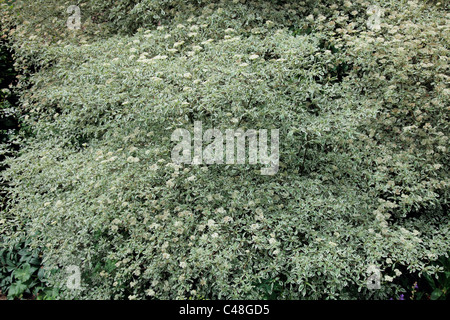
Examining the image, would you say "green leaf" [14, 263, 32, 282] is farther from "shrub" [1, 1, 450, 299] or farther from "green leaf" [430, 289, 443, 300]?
"green leaf" [430, 289, 443, 300]

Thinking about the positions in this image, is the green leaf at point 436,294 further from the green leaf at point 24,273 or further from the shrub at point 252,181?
the green leaf at point 24,273

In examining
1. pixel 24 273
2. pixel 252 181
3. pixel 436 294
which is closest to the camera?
pixel 436 294

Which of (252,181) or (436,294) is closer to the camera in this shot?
(436,294)

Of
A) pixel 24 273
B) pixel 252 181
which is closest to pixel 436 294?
pixel 252 181

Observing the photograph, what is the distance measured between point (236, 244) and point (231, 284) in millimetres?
269

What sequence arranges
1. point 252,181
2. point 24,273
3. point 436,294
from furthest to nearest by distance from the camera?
point 24,273 → point 252,181 → point 436,294

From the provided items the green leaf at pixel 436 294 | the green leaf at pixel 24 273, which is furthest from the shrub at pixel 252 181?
the green leaf at pixel 24 273

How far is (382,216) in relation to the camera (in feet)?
8.81

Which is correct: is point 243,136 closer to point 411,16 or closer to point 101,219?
point 101,219

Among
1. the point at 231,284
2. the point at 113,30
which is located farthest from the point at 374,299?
the point at 113,30

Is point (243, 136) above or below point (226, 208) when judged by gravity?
above

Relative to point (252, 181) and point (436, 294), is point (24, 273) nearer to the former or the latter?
point (252, 181)

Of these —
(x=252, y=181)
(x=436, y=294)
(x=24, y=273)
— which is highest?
(x=252, y=181)

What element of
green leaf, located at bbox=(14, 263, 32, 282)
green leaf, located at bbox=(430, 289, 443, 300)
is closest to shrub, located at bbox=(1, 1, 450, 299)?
green leaf, located at bbox=(430, 289, 443, 300)
